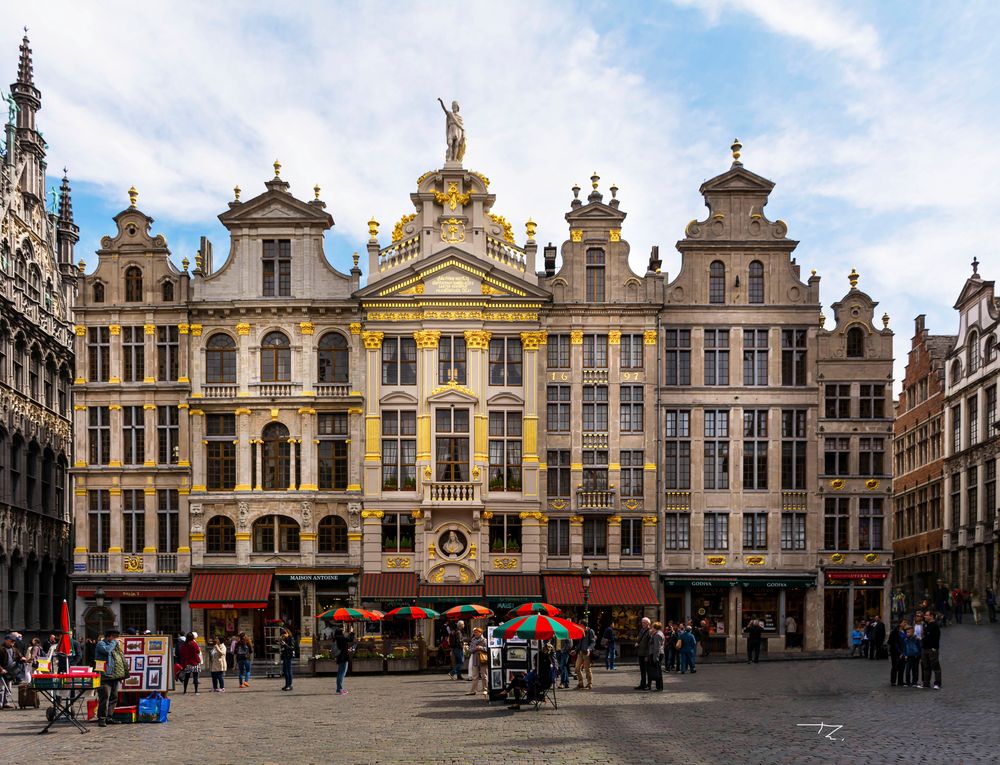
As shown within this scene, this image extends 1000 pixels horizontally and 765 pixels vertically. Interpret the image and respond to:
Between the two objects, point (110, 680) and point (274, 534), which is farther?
point (274, 534)

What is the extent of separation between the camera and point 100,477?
53.4m

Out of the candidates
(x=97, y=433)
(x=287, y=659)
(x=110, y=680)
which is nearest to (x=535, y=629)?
(x=110, y=680)

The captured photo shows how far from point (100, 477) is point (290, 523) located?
831 centimetres

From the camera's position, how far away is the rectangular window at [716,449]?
5334 centimetres

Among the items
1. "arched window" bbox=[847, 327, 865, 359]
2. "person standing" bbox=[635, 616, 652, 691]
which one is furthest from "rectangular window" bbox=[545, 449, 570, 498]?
"person standing" bbox=[635, 616, 652, 691]

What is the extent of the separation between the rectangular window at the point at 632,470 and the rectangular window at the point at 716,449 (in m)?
2.75

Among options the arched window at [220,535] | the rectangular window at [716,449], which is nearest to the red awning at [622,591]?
the rectangular window at [716,449]

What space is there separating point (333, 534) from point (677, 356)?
1631 centimetres

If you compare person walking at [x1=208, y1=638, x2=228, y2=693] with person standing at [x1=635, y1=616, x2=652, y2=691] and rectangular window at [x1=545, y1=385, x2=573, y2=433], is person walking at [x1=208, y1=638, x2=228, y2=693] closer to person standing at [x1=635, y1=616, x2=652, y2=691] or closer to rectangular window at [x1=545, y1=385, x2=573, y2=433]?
person standing at [x1=635, y1=616, x2=652, y2=691]

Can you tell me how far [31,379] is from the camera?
6169 cm

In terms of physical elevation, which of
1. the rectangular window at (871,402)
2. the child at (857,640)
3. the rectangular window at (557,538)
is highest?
the rectangular window at (871,402)

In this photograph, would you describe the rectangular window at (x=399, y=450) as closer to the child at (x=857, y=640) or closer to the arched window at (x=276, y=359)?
the arched window at (x=276, y=359)

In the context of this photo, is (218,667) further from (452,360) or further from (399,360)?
(452,360)

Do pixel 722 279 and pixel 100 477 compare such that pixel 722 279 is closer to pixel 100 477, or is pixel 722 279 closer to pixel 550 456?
pixel 550 456
